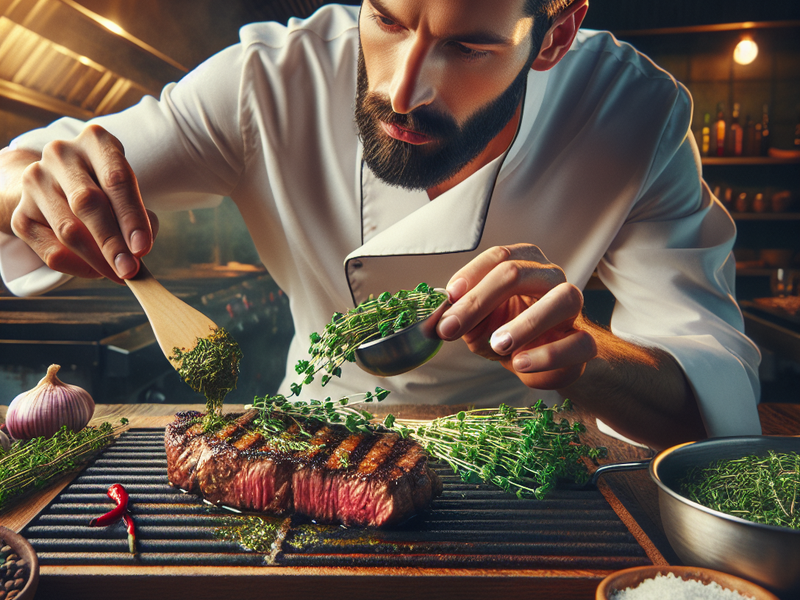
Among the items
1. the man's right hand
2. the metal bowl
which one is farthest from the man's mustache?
the man's right hand

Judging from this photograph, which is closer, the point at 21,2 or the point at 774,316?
the point at 21,2

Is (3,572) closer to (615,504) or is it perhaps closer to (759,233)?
Answer: (615,504)

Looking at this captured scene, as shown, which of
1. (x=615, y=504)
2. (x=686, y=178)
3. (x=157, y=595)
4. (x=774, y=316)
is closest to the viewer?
(x=157, y=595)

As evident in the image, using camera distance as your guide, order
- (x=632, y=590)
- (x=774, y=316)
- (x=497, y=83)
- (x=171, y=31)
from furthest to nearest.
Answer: (x=171, y=31)
(x=774, y=316)
(x=497, y=83)
(x=632, y=590)

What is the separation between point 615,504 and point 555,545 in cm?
26

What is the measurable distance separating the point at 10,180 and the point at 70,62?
234 cm

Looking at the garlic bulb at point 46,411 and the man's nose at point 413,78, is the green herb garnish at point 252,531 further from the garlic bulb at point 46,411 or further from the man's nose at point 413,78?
the man's nose at point 413,78

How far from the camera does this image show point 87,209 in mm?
1438

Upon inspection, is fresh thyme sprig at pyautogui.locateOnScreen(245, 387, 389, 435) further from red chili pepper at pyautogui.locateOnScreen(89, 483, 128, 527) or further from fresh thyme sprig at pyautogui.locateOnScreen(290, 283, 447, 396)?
red chili pepper at pyautogui.locateOnScreen(89, 483, 128, 527)

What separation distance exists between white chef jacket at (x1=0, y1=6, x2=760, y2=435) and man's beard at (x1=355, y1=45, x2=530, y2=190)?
0.11 m

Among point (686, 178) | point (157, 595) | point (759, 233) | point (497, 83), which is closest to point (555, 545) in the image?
point (157, 595)

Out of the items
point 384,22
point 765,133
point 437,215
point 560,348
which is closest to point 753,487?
point 560,348

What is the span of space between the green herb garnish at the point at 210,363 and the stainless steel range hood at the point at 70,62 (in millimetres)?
2598

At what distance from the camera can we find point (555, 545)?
3.81 feet
